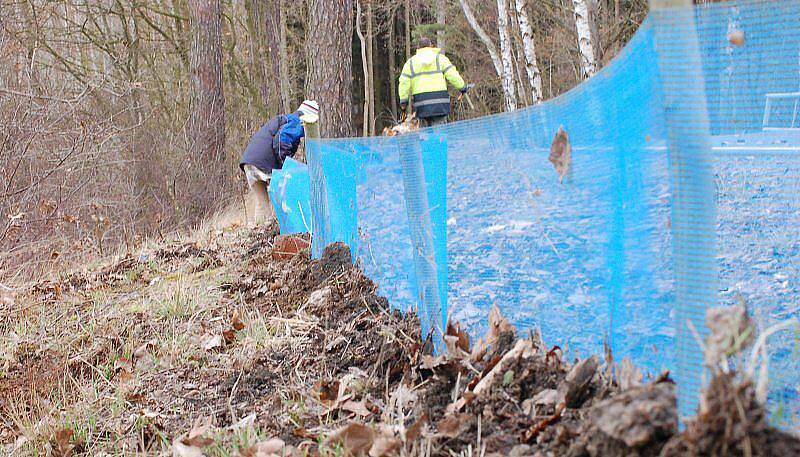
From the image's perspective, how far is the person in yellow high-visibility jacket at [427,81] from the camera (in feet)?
38.8

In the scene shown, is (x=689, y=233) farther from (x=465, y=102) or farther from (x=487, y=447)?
(x=465, y=102)

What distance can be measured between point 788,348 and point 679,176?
1057 millimetres

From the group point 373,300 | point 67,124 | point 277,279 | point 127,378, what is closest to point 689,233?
point 373,300

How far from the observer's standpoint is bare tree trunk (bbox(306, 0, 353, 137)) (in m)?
8.44

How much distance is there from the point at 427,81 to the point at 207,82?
11.6 feet

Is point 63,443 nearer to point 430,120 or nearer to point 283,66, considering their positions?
point 430,120

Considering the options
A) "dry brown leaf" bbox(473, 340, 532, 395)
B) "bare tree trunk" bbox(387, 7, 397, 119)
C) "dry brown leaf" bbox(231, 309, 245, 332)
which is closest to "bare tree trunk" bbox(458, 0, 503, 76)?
"bare tree trunk" bbox(387, 7, 397, 119)

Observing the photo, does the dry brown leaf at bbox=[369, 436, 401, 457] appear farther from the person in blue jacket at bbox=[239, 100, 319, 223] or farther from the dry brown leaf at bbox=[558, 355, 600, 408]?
the person in blue jacket at bbox=[239, 100, 319, 223]

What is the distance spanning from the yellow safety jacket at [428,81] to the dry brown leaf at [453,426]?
9893 mm

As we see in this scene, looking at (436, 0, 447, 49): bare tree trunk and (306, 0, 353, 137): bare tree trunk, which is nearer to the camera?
(306, 0, 353, 137): bare tree trunk

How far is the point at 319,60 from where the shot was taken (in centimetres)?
849

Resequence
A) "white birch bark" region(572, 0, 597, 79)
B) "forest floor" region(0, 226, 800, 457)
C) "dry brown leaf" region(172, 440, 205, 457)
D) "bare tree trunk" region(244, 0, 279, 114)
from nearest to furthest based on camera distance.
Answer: "forest floor" region(0, 226, 800, 457) → "dry brown leaf" region(172, 440, 205, 457) → "white birch bark" region(572, 0, 597, 79) → "bare tree trunk" region(244, 0, 279, 114)

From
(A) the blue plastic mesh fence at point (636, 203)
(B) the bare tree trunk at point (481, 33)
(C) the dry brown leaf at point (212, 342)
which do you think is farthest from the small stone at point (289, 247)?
(B) the bare tree trunk at point (481, 33)

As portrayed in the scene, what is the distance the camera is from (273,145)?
862 centimetres
